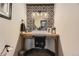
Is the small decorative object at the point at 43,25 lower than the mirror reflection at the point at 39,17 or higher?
lower

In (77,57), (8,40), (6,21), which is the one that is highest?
(6,21)

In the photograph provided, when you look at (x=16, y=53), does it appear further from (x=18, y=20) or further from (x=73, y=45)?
(x=73, y=45)

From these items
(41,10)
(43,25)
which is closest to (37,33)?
(43,25)

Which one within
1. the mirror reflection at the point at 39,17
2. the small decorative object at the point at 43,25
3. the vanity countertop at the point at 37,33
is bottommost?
the vanity countertop at the point at 37,33

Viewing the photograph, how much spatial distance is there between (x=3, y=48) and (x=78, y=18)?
0.65 meters

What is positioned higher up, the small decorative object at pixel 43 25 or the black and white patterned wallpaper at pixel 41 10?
the black and white patterned wallpaper at pixel 41 10

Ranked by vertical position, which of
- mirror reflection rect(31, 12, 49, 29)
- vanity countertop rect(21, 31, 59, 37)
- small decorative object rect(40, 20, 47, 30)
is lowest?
vanity countertop rect(21, 31, 59, 37)

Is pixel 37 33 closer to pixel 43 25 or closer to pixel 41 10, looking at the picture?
pixel 43 25

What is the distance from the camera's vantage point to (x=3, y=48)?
1.27 m

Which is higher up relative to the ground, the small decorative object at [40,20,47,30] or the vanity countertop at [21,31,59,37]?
the small decorative object at [40,20,47,30]

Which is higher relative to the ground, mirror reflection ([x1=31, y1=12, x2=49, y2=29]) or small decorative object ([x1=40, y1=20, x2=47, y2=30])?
mirror reflection ([x1=31, y1=12, x2=49, y2=29])

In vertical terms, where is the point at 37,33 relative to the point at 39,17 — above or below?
below

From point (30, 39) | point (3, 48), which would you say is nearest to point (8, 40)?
point (3, 48)

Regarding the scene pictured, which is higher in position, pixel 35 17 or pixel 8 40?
pixel 35 17
